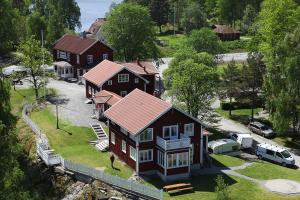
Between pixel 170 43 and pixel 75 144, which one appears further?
pixel 170 43

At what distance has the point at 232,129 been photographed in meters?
64.8

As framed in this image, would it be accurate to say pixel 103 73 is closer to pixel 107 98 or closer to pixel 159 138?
pixel 107 98

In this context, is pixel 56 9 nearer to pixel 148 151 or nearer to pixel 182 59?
pixel 182 59

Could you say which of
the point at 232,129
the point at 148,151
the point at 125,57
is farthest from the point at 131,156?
the point at 125,57

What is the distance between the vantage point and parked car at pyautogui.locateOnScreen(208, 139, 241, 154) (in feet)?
176

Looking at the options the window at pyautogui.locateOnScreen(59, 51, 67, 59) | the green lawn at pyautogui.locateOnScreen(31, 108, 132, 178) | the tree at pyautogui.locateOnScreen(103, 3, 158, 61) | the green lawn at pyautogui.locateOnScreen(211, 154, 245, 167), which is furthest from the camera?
the window at pyautogui.locateOnScreen(59, 51, 67, 59)

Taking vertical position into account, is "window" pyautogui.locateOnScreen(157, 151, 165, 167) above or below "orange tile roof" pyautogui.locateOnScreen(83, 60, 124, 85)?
below

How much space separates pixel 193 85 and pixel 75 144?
576 inches

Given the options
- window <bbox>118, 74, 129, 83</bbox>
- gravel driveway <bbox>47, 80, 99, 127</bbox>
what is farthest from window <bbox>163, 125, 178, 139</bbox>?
window <bbox>118, 74, 129, 83</bbox>

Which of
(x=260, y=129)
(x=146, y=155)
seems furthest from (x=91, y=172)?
(x=260, y=129)

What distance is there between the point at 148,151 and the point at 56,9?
84532 mm

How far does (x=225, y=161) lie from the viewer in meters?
50.8

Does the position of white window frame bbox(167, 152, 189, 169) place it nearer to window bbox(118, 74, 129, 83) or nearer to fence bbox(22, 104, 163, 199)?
fence bbox(22, 104, 163, 199)

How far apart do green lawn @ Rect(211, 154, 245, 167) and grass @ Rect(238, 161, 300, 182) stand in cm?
152
